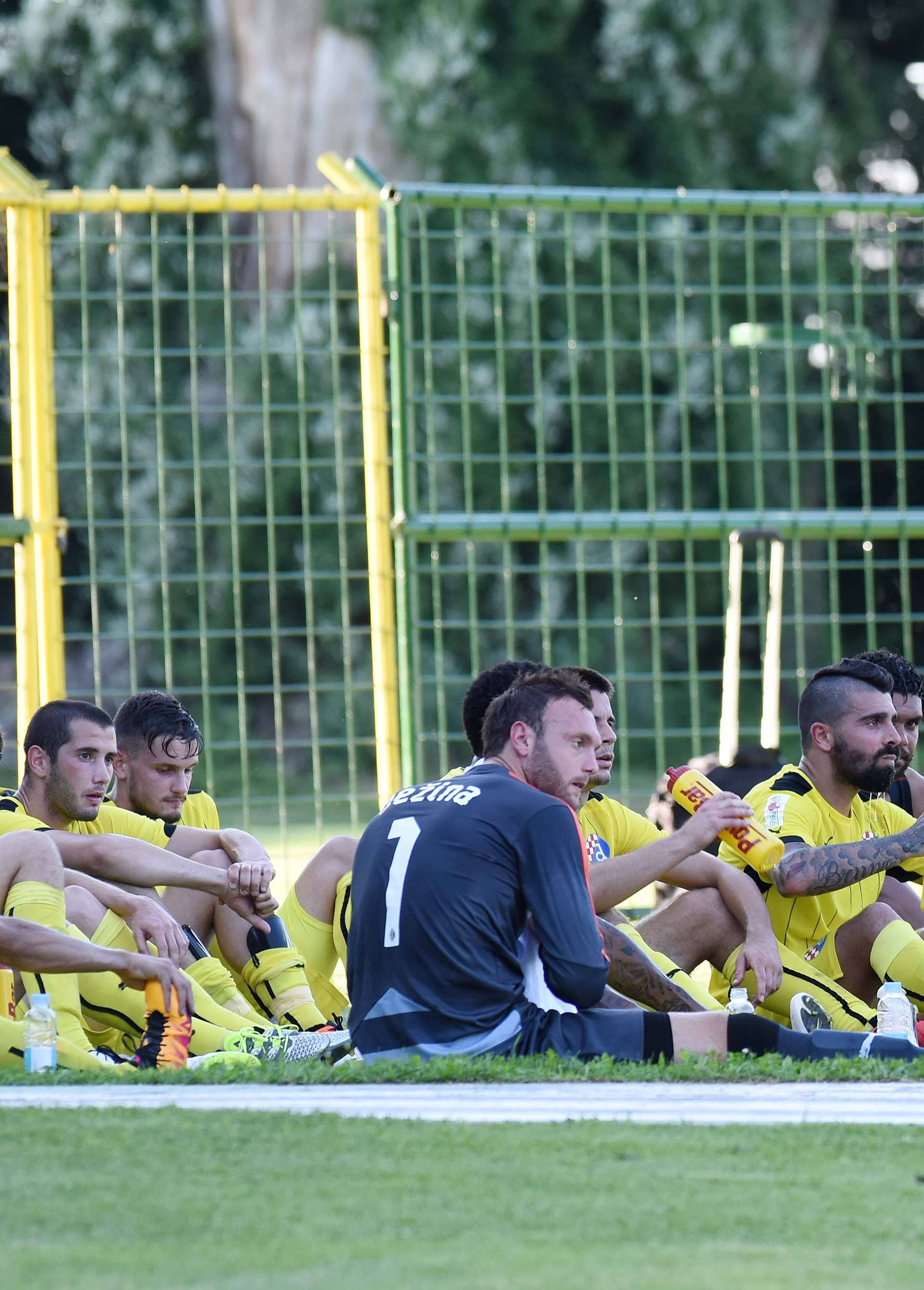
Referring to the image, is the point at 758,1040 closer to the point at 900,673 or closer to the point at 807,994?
the point at 807,994

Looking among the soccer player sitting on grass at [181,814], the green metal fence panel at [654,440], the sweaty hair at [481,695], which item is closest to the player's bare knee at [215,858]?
the soccer player sitting on grass at [181,814]

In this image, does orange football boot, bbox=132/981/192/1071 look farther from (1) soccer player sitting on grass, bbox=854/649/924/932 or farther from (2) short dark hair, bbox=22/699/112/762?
(1) soccer player sitting on grass, bbox=854/649/924/932

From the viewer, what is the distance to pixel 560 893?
487cm

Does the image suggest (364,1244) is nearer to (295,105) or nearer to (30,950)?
(30,950)

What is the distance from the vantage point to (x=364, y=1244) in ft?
10.3

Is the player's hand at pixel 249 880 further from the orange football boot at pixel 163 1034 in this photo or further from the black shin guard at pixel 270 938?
the orange football boot at pixel 163 1034

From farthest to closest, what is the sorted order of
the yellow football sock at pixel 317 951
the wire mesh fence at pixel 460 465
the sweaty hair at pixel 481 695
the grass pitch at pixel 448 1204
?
the wire mesh fence at pixel 460 465 < the yellow football sock at pixel 317 951 < the sweaty hair at pixel 481 695 < the grass pitch at pixel 448 1204

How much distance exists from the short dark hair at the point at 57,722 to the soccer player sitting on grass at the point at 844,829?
225 cm

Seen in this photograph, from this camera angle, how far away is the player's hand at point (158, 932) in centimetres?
568

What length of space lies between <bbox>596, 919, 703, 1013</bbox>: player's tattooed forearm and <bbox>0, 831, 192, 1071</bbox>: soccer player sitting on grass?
133cm

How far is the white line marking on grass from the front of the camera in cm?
427

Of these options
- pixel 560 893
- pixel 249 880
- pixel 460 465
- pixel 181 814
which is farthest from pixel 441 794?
pixel 460 465

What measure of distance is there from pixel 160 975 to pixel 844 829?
8.76 feet

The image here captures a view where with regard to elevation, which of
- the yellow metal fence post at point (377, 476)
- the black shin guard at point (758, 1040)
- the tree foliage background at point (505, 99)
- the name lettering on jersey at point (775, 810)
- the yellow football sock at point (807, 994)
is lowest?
the yellow football sock at point (807, 994)
